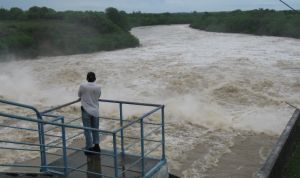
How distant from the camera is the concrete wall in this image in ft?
23.9

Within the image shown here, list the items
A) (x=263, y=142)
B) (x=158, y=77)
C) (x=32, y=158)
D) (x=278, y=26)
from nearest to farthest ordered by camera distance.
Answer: (x=32, y=158), (x=263, y=142), (x=158, y=77), (x=278, y=26)

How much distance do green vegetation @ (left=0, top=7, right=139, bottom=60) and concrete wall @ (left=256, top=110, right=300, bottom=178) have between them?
83.5 ft

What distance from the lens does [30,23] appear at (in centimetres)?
4028

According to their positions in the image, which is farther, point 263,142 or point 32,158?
point 263,142

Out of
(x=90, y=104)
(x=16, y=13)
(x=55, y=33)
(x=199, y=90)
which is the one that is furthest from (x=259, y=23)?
(x=90, y=104)

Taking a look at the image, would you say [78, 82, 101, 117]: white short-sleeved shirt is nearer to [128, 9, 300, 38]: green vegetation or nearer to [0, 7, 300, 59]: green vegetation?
[0, 7, 300, 59]: green vegetation

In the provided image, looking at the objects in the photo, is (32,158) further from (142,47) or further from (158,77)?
(142,47)

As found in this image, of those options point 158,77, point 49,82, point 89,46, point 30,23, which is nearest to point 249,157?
point 158,77

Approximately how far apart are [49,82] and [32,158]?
1172 centimetres

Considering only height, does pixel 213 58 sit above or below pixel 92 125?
below

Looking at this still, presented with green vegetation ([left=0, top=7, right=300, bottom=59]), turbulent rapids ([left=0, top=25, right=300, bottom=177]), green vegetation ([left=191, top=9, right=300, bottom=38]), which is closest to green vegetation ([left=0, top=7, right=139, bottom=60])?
green vegetation ([left=0, top=7, right=300, bottom=59])

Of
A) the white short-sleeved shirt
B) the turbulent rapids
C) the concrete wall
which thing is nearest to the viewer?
the white short-sleeved shirt

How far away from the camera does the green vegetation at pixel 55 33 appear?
34.3 meters

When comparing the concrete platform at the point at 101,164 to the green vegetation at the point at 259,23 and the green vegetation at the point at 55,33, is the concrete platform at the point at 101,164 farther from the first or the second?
the green vegetation at the point at 259,23
